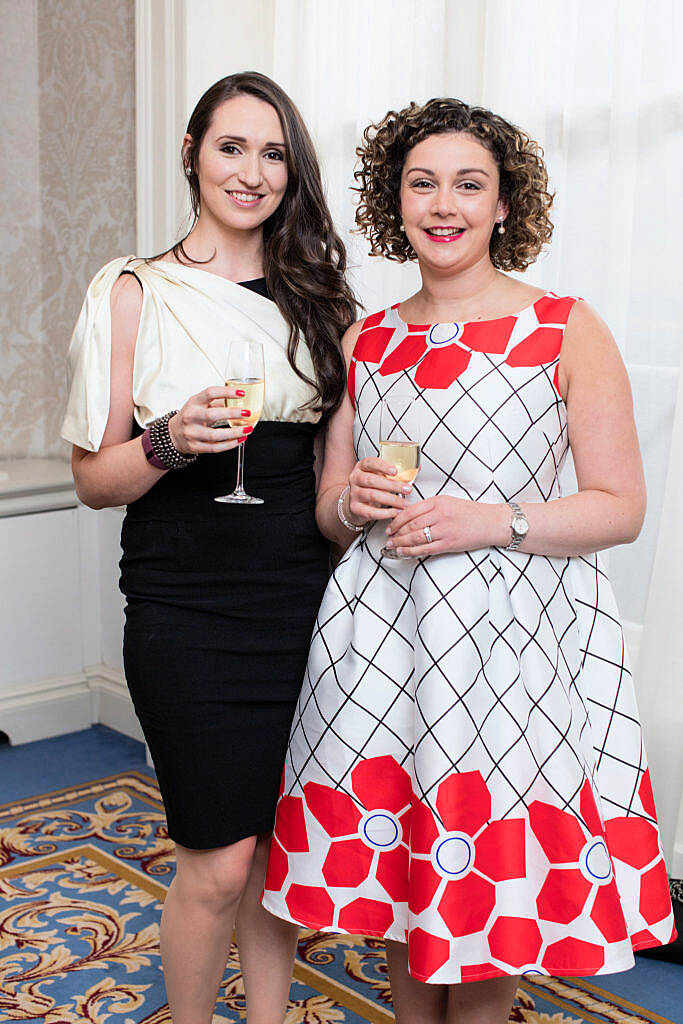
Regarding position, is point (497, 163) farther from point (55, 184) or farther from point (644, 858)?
point (55, 184)

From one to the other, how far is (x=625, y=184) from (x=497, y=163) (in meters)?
0.71

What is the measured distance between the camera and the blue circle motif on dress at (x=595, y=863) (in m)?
1.67

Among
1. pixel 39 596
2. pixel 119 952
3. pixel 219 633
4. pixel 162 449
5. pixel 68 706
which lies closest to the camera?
pixel 162 449

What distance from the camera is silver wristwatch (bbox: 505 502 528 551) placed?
171 cm

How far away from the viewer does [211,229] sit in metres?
2.00

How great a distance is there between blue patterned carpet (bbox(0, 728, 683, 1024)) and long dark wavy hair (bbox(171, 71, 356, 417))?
1.33 metres

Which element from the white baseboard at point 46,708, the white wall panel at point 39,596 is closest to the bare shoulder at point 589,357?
the white wall panel at point 39,596

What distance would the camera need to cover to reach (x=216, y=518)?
193cm

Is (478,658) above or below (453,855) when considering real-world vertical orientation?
above

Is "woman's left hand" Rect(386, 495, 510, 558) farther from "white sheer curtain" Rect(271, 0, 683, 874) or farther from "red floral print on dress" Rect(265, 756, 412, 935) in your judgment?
"white sheer curtain" Rect(271, 0, 683, 874)

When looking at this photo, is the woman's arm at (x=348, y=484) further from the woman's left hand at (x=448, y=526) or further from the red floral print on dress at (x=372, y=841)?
the red floral print on dress at (x=372, y=841)

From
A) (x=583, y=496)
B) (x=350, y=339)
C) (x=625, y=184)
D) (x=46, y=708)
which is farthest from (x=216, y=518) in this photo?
(x=46, y=708)

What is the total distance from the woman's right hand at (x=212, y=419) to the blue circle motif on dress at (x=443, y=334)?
0.36 m

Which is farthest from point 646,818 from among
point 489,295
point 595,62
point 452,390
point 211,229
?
point 595,62
